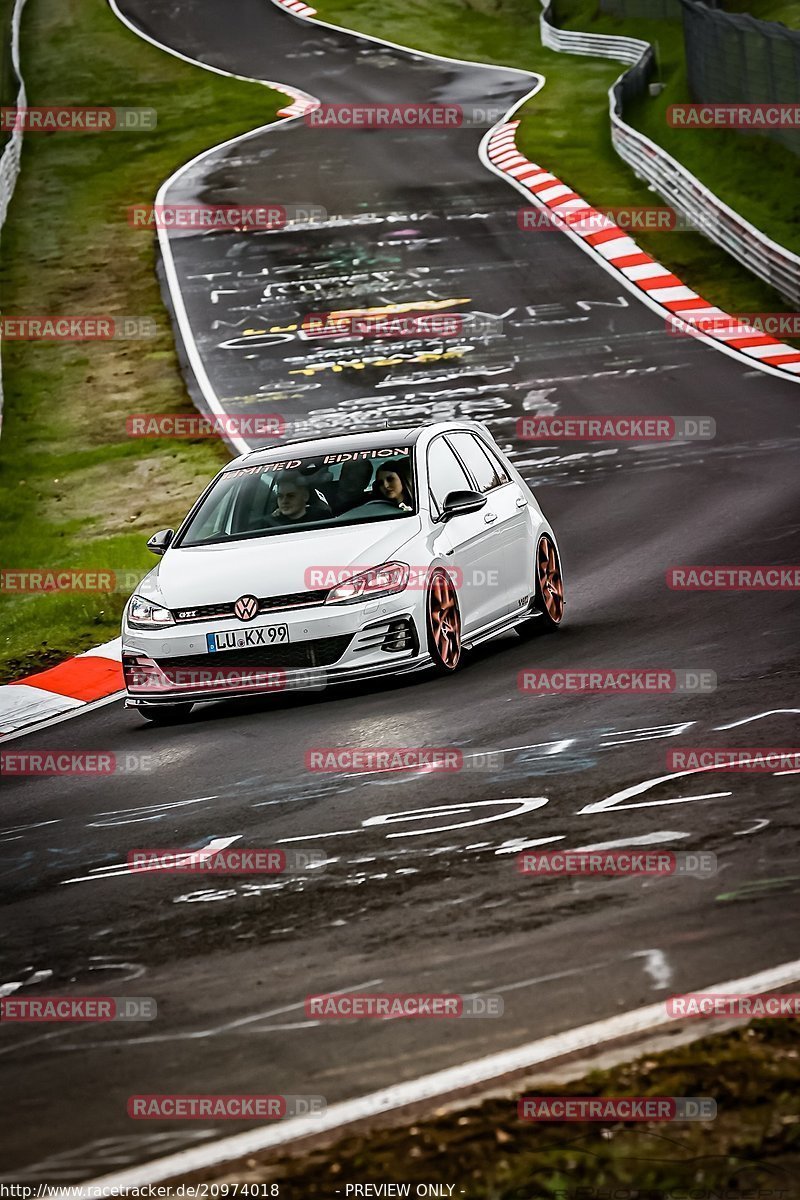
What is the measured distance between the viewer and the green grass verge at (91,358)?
648 inches

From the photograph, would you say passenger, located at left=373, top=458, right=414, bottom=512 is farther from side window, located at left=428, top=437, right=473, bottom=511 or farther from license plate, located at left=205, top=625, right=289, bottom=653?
license plate, located at left=205, top=625, right=289, bottom=653

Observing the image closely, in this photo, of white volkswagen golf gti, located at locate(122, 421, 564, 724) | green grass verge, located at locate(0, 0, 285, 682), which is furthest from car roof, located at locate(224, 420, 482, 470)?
A: green grass verge, located at locate(0, 0, 285, 682)

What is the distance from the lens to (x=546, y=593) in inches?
488

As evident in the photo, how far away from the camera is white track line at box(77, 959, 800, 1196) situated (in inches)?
181

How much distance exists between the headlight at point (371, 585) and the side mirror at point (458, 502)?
819 millimetres

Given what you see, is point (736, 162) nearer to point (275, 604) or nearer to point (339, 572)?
point (339, 572)

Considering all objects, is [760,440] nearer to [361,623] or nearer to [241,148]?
[361,623]

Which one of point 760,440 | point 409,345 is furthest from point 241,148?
point 760,440

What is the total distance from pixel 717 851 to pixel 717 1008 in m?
1.56

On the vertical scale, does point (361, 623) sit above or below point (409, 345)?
above

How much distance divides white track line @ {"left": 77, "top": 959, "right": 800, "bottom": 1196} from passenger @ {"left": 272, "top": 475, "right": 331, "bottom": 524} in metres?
6.58

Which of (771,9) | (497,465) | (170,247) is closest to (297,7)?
(771,9)

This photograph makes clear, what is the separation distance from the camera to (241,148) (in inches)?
1447

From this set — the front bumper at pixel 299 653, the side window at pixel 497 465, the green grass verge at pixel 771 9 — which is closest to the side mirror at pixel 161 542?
the front bumper at pixel 299 653
